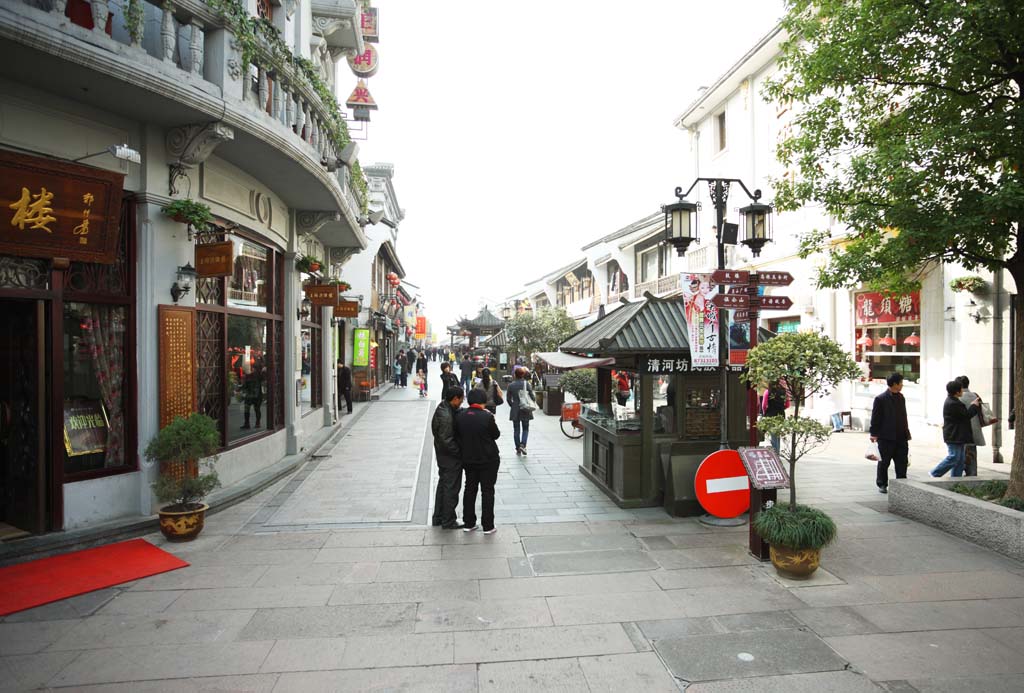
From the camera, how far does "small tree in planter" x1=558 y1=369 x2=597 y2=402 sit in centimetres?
1645

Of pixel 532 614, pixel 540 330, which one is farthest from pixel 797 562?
pixel 540 330

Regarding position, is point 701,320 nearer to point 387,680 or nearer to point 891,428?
point 891,428

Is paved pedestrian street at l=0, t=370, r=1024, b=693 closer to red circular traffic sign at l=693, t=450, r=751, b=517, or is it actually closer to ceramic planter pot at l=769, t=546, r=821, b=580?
ceramic planter pot at l=769, t=546, r=821, b=580

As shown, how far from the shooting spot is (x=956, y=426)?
8.89m

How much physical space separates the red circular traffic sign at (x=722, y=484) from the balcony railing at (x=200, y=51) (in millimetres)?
7381

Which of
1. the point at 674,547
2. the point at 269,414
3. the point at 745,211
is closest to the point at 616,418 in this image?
the point at 674,547

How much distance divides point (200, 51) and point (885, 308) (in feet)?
50.7

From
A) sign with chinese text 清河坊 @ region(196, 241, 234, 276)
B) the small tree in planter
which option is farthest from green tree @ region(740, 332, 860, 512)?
the small tree in planter

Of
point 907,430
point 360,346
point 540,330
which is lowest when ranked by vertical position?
point 907,430

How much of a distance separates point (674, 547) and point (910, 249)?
4.63m

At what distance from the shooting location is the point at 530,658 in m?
4.25

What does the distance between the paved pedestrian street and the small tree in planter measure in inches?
336

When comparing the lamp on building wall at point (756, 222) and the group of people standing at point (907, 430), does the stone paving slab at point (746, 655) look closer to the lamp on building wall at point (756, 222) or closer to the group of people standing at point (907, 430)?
the lamp on building wall at point (756, 222)

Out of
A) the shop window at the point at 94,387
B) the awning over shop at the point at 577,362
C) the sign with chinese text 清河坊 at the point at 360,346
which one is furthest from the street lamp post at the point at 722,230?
the sign with chinese text 清河坊 at the point at 360,346
